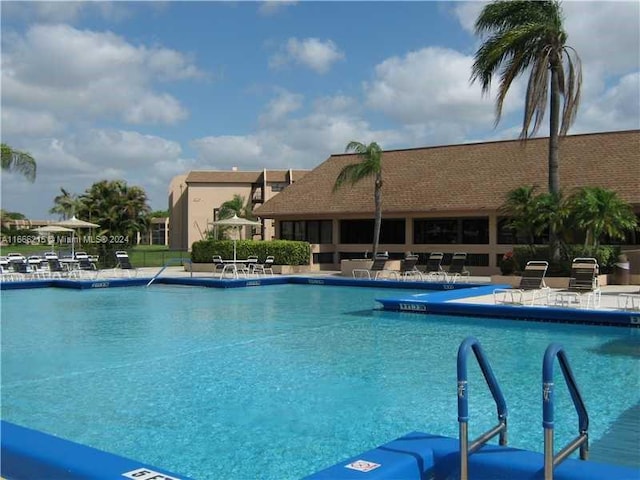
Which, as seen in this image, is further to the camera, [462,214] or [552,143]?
[462,214]

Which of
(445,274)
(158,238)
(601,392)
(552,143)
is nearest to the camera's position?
(601,392)

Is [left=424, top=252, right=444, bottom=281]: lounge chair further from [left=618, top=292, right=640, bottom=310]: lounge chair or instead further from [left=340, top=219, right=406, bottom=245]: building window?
[left=618, top=292, right=640, bottom=310]: lounge chair

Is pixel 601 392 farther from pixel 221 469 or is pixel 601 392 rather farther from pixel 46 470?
pixel 46 470

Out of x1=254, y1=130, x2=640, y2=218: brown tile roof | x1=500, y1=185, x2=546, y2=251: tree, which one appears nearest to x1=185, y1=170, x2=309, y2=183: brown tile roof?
x1=254, y1=130, x2=640, y2=218: brown tile roof

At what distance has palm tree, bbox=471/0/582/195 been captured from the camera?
20.2 m

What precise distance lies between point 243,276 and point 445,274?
7597 millimetres

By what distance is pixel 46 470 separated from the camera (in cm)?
461

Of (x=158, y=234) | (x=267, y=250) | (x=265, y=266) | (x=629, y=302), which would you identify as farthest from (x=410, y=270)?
(x=158, y=234)

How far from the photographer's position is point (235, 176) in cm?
6756

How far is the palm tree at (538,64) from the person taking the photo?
2017 cm

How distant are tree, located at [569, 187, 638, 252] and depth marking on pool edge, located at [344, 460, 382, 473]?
55.6 feet

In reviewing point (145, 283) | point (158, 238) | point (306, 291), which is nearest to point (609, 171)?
point (306, 291)

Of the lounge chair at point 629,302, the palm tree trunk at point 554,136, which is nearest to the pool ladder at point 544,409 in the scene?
the lounge chair at point 629,302

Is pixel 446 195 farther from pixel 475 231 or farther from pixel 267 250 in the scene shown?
pixel 267 250
